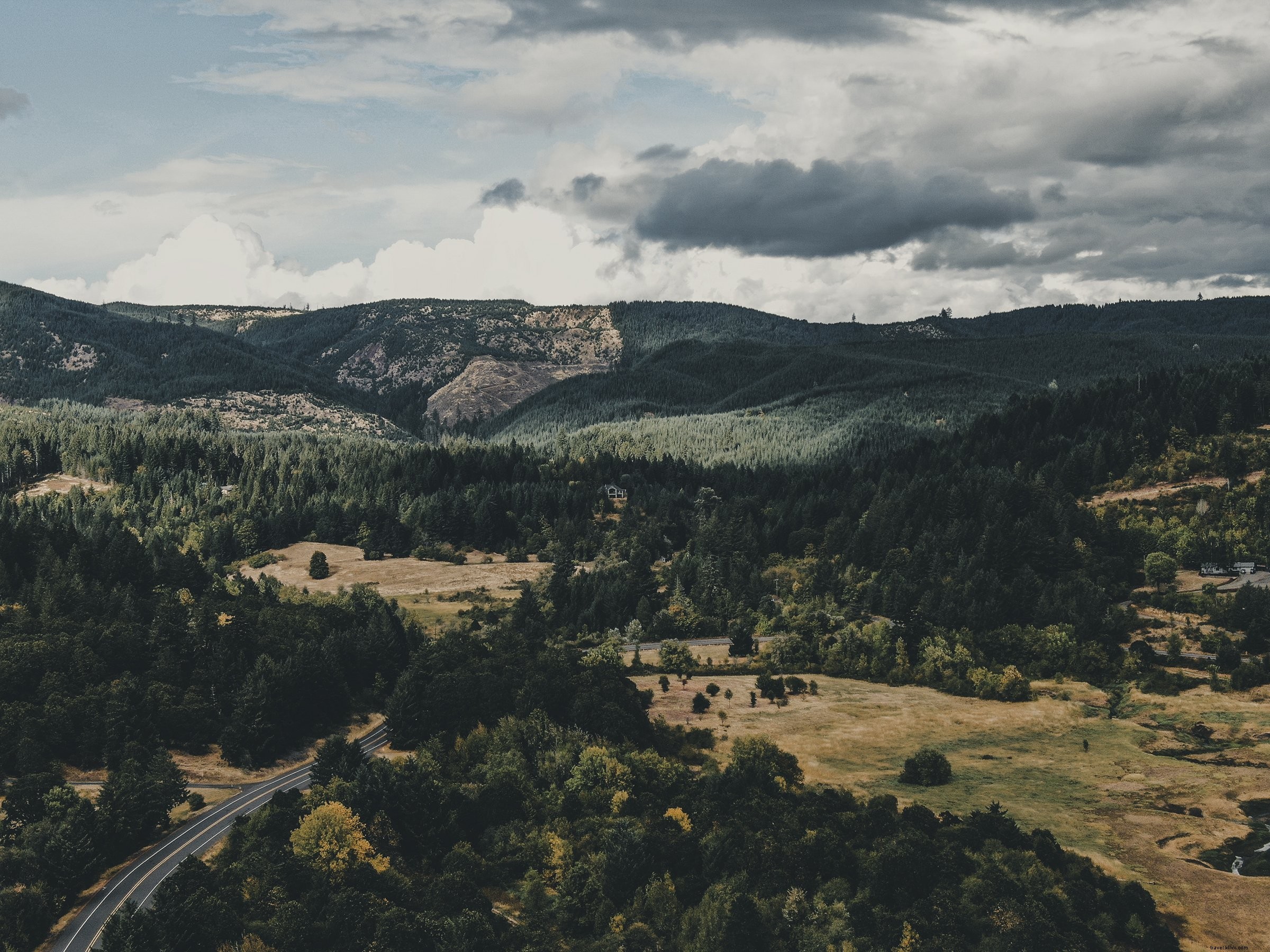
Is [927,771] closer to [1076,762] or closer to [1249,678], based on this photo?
[1076,762]

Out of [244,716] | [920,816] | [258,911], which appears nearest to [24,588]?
[244,716]

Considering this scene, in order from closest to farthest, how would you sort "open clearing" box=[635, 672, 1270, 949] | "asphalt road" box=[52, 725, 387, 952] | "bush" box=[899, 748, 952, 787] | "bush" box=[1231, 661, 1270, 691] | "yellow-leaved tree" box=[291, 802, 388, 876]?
"asphalt road" box=[52, 725, 387, 952]
"yellow-leaved tree" box=[291, 802, 388, 876]
"open clearing" box=[635, 672, 1270, 949]
"bush" box=[899, 748, 952, 787]
"bush" box=[1231, 661, 1270, 691]

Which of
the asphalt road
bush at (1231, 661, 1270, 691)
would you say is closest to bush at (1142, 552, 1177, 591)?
bush at (1231, 661, 1270, 691)

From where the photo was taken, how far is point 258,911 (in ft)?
255

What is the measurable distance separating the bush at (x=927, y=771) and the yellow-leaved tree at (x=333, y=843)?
60.8 meters

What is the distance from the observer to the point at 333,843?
8656 cm

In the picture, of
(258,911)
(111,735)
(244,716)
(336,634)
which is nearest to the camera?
(258,911)

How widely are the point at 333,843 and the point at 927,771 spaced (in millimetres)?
66930

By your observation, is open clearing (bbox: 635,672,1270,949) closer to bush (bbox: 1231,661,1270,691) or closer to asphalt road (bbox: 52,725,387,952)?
bush (bbox: 1231,661,1270,691)

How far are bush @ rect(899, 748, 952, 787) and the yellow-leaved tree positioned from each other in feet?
200

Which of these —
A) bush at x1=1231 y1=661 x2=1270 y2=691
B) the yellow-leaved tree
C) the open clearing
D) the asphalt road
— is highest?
the yellow-leaved tree

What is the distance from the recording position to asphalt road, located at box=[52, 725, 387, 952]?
80375 millimetres

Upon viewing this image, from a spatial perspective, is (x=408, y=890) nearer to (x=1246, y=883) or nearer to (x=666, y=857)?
(x=666, y=857)

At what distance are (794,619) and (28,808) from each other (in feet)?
413
